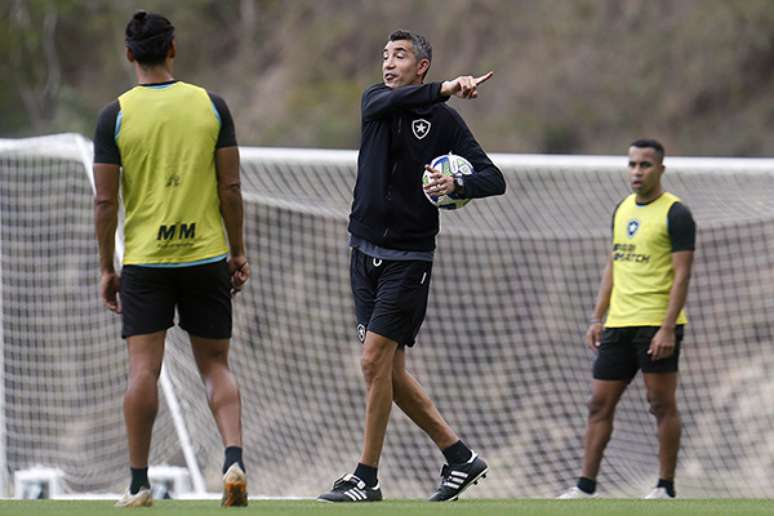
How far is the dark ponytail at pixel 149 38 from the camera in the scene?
6.71m

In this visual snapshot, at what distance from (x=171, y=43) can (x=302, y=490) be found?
34.3ft

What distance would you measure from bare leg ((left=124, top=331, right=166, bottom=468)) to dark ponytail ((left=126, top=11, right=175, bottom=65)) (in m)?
1.17

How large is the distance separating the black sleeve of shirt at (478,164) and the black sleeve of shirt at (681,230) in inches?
85.3

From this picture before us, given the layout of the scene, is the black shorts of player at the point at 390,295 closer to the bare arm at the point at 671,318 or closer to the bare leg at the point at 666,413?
the bare arm at the point at 671,318

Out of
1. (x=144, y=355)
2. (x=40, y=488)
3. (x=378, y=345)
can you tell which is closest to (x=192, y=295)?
(x=144, y=355)

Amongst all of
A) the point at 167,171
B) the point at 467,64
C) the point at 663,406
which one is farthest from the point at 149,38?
the point at 467,64

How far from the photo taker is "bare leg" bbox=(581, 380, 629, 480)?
9.47 m

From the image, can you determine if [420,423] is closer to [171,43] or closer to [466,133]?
[466,133]

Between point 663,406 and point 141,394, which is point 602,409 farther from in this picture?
point 141,394

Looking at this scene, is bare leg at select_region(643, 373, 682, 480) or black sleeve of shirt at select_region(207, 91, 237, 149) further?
bare leg at select_region(643, 373, 682, 480)

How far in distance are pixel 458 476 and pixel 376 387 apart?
745mm

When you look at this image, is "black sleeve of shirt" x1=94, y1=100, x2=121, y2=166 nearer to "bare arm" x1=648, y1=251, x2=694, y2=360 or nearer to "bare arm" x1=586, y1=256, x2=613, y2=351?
"bare arm" x1=648, y1=251, x2=694, y2=360

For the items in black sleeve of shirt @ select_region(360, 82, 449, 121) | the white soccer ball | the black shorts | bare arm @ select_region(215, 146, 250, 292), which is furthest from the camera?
the white soccer ball

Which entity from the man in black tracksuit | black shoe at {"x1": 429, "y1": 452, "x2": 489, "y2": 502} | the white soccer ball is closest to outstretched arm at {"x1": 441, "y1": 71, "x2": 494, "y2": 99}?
the man in black tracksuit
